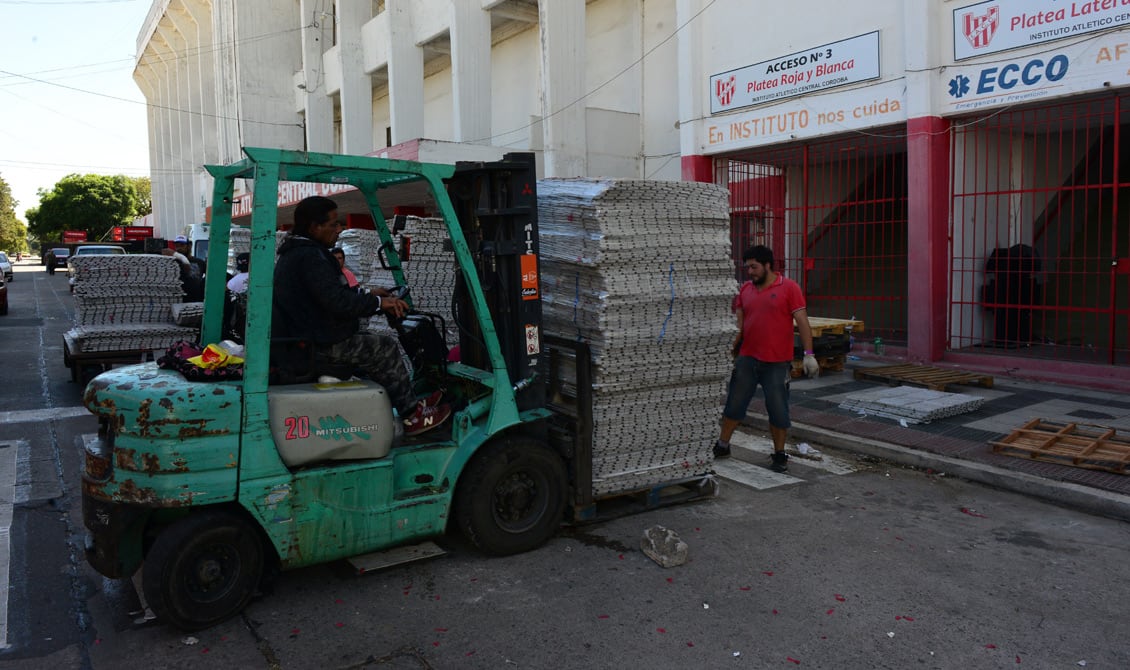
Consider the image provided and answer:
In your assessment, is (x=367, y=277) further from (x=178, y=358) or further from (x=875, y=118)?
(x=875, y=118)

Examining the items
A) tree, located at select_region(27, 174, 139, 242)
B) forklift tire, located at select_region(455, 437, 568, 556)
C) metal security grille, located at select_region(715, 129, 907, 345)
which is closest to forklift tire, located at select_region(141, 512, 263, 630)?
forklift tire, located at select_region(455, 437, 568, 556)

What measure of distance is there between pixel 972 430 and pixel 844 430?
3.97ft

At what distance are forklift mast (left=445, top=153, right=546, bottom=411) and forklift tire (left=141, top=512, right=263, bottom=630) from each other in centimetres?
181

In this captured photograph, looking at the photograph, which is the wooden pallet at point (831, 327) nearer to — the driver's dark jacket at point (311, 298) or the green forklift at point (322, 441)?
the green forklift at point (322, 441)

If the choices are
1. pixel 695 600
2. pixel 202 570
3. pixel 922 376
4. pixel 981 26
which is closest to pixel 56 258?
pixel 922 376

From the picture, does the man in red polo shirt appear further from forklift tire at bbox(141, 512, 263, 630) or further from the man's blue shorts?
forklift tire at bbox(141, 512, 263, 630)

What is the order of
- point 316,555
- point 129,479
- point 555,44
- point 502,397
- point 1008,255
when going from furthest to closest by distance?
point 555,44 < point 1008,255 < point 502,397 < point 316,555 < point 129,479

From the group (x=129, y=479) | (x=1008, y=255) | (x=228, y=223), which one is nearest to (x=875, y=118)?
(x=1008, y=255)

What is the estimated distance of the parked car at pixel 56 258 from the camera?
4844cm

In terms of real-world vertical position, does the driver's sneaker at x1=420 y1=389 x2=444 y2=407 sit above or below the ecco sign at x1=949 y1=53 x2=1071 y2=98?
below

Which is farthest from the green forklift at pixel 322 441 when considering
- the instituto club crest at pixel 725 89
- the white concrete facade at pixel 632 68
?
the instituto club crest at pixel 725 89

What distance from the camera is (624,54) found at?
687 inches

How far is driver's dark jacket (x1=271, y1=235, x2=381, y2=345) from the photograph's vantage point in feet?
14.0

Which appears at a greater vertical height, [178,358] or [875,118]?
[875,118]
